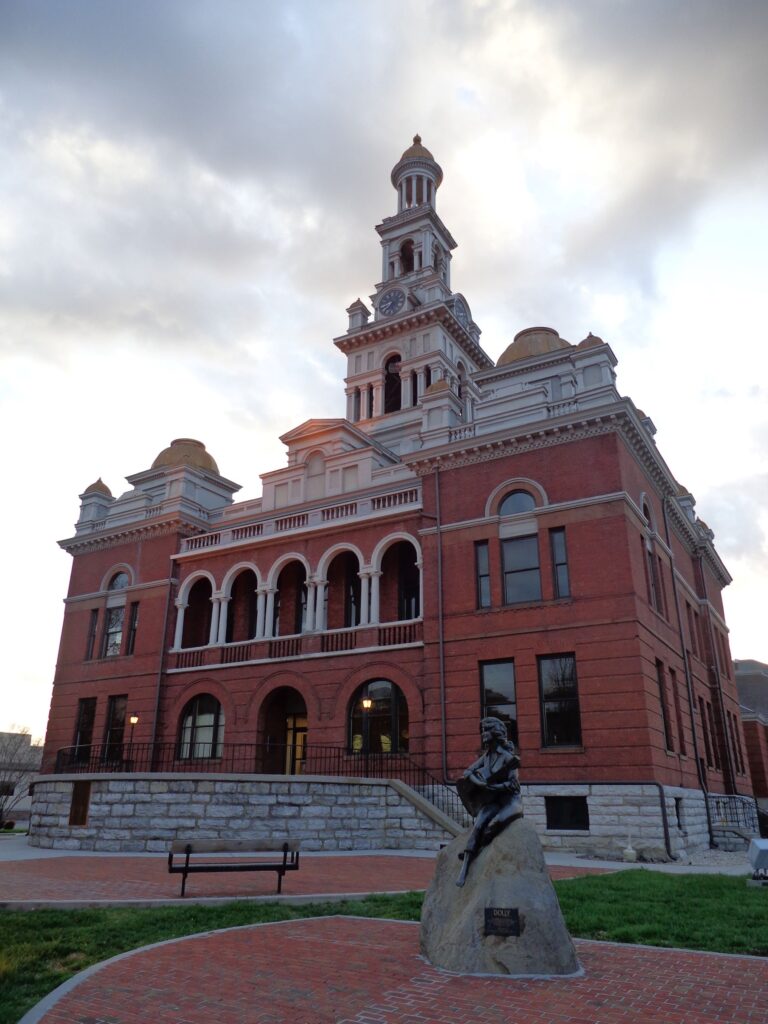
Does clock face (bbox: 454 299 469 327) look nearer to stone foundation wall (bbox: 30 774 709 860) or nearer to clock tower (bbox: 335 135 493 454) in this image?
clock tower (bbox: 335 135 493 454)

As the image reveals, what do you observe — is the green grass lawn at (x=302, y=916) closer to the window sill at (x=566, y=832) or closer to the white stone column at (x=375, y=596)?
the window sill at (x=566, y=832)

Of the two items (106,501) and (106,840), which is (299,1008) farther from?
(106,501)

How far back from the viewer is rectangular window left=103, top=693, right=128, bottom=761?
31797mm

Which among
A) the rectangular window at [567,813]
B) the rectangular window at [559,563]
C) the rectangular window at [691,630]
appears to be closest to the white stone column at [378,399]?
the rectangular window at [691,630]

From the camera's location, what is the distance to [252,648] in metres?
29.5

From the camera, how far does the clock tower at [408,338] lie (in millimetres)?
42094

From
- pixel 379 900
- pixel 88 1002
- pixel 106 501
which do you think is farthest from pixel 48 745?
pixel 88 1002

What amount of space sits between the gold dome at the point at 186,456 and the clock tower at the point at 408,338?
9.15m

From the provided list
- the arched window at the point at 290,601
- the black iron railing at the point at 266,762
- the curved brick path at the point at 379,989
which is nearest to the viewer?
the curved brick path at the point at 379,989

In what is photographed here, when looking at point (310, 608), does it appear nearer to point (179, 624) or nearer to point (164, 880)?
point (179, 624)

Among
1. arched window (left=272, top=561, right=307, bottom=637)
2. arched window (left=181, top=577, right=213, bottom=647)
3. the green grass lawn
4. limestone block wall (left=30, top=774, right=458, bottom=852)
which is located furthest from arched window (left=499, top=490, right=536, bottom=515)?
arched window (left=181, top=577, right=213, bottom=647)

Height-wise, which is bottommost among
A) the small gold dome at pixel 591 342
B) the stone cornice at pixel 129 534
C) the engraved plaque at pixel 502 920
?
the engraved plaque at pixel 502 920

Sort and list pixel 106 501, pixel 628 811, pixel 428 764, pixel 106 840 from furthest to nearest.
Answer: pixel 106 501, pixel 428 764, pixel 628 811, pixel 106 840

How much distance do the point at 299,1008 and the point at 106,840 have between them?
48.7 feet
